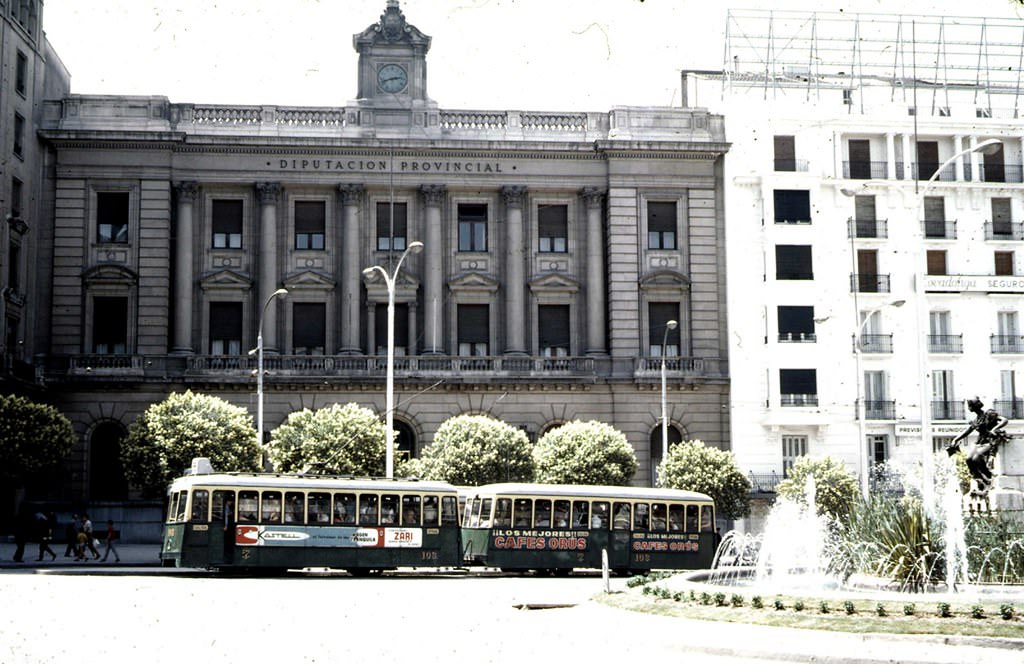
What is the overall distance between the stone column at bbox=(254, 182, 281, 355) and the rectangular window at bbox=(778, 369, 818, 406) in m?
23.1

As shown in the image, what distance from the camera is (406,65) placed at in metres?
65.5

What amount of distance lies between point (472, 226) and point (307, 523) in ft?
91.2

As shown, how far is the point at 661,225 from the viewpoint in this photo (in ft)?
215

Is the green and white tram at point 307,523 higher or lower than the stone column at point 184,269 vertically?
lower

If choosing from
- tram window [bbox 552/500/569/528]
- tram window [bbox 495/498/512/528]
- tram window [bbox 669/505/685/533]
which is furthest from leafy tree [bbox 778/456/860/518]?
tram window [bbox 495/498/512/528]

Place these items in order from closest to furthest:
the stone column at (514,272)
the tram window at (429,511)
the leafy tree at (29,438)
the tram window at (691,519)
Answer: the tram window at (429,511)
the tram window at (691,519)
the leafy tree at (29,438)
the stone column at (514,272)

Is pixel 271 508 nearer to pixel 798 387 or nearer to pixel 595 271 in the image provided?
pixel 595 271

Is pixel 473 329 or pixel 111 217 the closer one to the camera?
pixel 111 217

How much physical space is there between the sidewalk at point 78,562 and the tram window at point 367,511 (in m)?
8.41

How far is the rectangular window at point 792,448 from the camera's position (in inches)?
2495

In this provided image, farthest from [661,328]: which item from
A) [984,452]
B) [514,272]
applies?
[984,452]

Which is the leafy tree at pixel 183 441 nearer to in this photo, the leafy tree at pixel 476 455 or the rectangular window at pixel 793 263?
the leafy tree at pixel 476 455

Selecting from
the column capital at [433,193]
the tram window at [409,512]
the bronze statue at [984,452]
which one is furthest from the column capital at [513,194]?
the bronze statue at [984,452]

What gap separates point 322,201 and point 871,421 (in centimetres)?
2719
